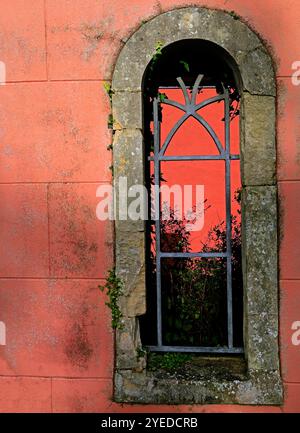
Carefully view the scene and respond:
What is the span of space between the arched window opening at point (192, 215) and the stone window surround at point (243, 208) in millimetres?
136

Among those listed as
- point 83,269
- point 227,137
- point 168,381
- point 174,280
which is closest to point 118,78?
point 227,137

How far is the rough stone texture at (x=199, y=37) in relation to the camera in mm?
2895

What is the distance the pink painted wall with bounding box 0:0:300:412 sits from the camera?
9.90 ft

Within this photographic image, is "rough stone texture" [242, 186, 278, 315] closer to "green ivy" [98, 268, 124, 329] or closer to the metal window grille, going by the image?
the metal window grille

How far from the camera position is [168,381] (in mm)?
2996

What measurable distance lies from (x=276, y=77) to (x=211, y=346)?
1.98 m

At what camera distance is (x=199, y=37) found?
2.93 meters

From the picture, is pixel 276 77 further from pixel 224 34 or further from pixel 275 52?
pixel 224 34

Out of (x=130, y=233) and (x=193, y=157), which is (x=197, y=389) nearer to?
(x=130, y=233)

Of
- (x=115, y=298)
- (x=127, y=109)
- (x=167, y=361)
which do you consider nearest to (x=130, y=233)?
(x=115, y=298)

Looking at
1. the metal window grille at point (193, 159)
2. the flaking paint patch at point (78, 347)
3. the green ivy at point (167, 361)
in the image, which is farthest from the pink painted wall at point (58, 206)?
the metal window grille at point (193, 159)

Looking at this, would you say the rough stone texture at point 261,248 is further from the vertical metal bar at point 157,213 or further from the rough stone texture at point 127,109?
the rough stone texture at point 127,109

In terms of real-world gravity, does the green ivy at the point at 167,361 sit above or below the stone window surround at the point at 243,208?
below

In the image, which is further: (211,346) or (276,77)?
(211,346)
